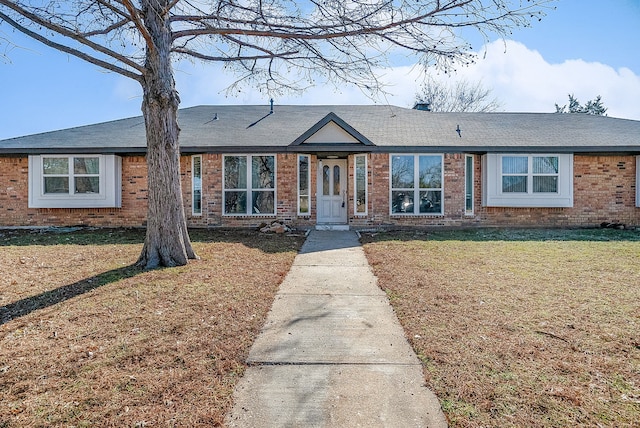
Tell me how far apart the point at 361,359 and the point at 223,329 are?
1.46 meters

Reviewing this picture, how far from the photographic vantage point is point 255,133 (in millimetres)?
13016

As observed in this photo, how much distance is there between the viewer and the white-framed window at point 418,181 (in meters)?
12.1

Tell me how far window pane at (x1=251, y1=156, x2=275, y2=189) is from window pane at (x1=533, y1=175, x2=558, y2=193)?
8489 mm

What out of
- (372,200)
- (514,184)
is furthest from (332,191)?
(514,184)

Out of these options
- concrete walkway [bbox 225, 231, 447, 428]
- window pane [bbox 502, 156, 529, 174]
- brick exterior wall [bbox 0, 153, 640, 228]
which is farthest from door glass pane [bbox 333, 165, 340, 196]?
concrete walkway [bbox 225, 231, 447, 428]

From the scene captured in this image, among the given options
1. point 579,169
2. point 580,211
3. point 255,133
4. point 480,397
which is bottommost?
point 480,397

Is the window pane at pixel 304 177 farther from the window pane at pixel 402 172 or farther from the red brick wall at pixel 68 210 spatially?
the red brick wall at pixel 68 210

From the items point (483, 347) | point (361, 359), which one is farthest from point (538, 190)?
point (361, 359)

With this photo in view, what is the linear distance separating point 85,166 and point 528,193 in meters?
14.3

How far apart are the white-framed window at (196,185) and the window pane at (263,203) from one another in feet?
5.91

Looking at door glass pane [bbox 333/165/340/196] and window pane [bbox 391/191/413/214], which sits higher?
door glass pane [bbox 333/165/340/196]

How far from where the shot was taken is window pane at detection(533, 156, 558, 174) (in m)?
12.0

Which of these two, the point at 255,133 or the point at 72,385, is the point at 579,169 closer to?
the point at 255,133

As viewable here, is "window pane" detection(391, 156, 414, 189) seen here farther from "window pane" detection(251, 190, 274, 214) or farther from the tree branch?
the tree branch
